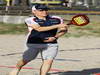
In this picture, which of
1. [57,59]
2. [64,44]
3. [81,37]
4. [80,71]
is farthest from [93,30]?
[80,71]

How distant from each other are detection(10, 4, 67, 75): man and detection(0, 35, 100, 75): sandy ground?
2.04m

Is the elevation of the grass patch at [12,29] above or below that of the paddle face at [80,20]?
below

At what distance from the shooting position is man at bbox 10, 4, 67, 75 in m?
7.91

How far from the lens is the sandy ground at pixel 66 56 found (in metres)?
10.5

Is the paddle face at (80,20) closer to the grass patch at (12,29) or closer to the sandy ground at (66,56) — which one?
the sandy ground at (66,56)

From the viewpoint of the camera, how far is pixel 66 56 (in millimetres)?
13539

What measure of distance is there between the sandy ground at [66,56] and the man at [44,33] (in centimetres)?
204

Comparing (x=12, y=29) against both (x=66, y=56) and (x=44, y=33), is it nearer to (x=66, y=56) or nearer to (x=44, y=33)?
(x=66, y=56)

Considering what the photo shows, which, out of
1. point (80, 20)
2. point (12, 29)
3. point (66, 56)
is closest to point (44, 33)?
point (80, 20)

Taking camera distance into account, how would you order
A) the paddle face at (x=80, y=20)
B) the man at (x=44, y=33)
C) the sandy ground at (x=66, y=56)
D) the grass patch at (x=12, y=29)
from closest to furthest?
the man at (x=44, y=33), the paddle face at (x=80, y=20), the sandy ground at (x=66, y=56), the grass patch at (x=12, y=29)

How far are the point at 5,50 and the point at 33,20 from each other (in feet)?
22.8

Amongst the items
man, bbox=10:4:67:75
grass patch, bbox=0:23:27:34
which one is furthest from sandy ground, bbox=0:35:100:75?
man, bbox=10:4:67:75

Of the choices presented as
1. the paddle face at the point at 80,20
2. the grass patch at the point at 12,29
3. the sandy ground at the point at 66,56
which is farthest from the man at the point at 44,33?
the grass patch at the point at 12,29

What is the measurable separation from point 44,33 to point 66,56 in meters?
5.56
